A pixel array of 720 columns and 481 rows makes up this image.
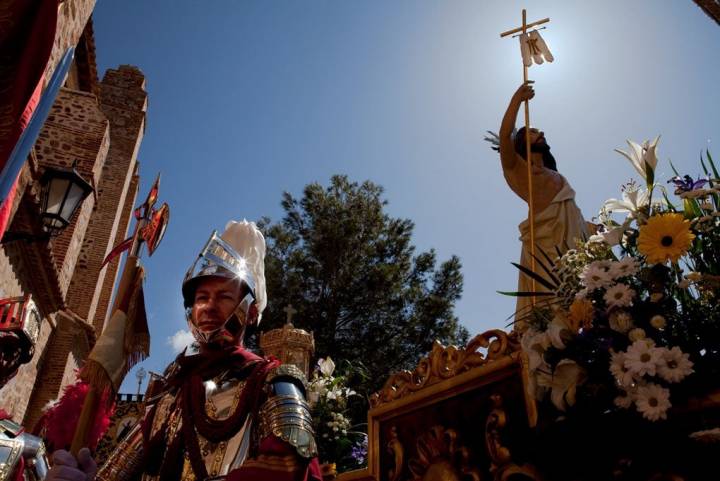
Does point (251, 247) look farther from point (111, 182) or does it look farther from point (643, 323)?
point (111, 182)

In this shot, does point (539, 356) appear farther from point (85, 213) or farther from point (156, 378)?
point (85, 213)

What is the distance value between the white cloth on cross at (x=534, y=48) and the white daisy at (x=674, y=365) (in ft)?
12.6

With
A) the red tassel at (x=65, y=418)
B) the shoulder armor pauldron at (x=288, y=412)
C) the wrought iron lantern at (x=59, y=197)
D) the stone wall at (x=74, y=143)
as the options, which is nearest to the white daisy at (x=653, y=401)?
the shoulder armor pauldron at (x=288, y=412)

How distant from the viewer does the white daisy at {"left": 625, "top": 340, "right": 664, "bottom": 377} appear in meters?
1.73

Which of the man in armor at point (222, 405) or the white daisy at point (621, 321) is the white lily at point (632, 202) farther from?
the man in armor at point (222, 405)

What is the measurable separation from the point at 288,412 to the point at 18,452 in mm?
2257

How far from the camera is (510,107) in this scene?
194 inches

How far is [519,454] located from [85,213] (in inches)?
531

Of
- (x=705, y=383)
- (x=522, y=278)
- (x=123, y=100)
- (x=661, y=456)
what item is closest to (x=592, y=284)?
(x=705, y=383)

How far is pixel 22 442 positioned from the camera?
12.3ft

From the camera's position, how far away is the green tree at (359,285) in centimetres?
1961

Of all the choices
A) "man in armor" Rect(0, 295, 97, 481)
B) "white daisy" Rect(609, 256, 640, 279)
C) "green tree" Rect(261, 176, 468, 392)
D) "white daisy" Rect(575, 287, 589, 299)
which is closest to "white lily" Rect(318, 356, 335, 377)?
"man in armor" Rect(0, 295, 97, 481)

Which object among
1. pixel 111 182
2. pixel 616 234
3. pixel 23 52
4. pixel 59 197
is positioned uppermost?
pixel 111 182

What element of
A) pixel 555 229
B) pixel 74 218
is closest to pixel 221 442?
pixel 555 229
